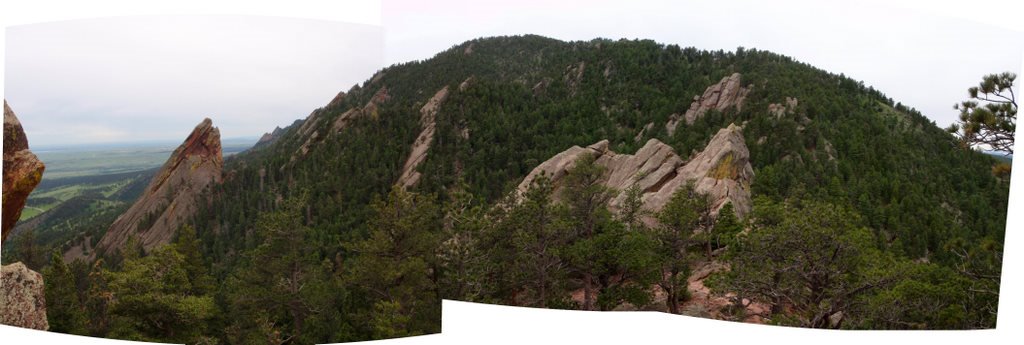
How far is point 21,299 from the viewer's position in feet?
30.0

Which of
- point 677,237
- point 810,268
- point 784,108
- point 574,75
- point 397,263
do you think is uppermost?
point 574,75

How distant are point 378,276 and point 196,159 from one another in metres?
3.96

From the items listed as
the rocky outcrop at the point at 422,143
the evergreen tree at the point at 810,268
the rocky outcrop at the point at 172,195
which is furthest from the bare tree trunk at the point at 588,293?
the rocky outcrop at the point at 172,195

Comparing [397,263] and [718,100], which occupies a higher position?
[718,100]

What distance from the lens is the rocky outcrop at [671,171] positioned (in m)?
13.2

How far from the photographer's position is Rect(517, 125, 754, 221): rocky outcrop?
13.2 metres

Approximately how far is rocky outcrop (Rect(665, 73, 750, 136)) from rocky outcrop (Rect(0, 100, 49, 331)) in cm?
1725

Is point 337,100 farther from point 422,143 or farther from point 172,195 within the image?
point 422,143

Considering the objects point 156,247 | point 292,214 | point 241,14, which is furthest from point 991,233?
point 156,247

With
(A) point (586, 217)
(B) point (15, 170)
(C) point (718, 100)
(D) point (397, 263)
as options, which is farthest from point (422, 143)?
(C) point (718, 100)

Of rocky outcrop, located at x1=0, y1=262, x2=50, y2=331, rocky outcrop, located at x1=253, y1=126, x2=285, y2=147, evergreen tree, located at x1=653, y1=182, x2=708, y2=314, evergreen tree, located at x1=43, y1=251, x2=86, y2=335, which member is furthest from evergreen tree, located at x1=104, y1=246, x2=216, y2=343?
evergreen tree, located at x1=653, y1=182, x2=708, y2=314

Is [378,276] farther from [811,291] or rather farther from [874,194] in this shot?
[874,194]

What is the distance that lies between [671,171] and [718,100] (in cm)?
816

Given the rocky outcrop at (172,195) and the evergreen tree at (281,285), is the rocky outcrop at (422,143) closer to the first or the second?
the evergreen tree at (281,285)
